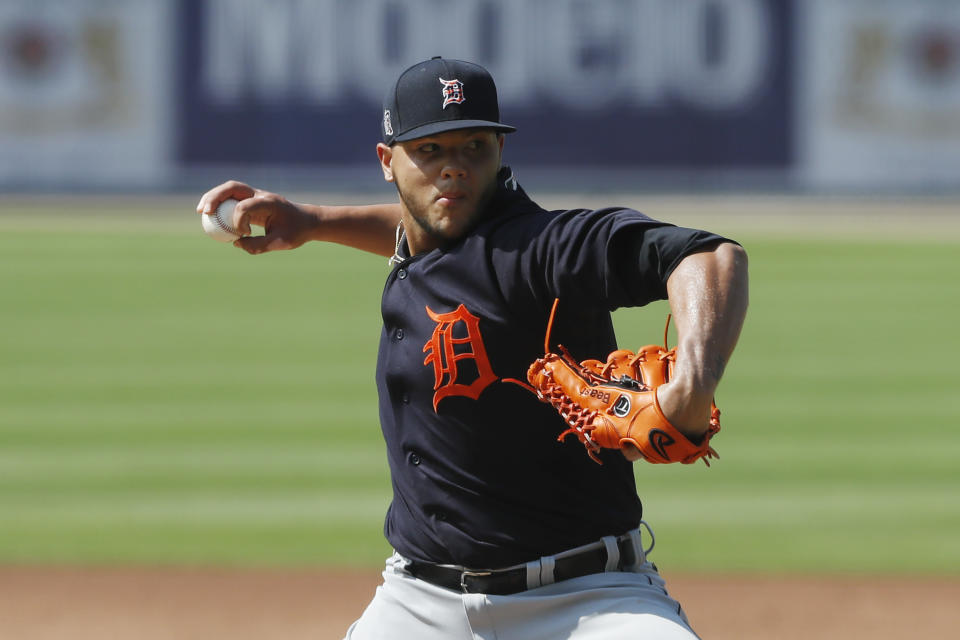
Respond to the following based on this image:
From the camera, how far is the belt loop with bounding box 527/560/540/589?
289 centimetres

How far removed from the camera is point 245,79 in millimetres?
24375

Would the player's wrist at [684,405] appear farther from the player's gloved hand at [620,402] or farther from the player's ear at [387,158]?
the player's ear at [387,158]

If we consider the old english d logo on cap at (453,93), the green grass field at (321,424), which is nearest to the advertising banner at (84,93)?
the green grass field at (321,424)

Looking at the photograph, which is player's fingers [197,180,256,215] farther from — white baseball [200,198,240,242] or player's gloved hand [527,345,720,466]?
player's gloved hand [527,345,720,466]

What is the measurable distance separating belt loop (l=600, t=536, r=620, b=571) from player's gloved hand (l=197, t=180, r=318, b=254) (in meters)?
1.24

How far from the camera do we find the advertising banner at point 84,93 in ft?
79.6

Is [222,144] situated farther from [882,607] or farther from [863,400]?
[882,607]

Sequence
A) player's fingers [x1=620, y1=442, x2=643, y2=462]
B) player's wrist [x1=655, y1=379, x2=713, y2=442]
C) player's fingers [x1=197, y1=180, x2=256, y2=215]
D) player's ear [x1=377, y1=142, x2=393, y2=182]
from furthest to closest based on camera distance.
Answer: player's fingers [x1=197, y1=180, x2=256, y2=215], player's ear [x1=377, y1=142, x2=393, y2=182], player's fingers [x1=620, y1=442, x2=643, y2=462], player's wrist [x1=655, y1=379, x2=713, y2=442]

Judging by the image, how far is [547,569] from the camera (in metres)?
2.89

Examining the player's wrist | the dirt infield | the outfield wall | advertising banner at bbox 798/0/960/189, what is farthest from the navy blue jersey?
advertising banner at bbox 798/0/960/189

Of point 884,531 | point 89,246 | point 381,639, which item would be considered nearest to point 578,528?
point 381,639

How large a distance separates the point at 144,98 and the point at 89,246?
624cm

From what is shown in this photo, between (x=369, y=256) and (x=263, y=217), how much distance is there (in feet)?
52.0

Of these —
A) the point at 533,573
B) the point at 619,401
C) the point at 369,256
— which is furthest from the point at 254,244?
the point at 369,256
